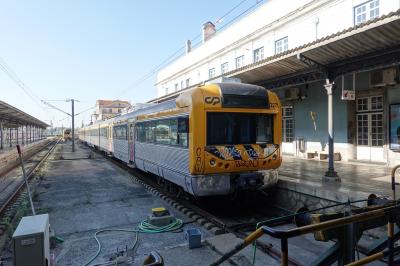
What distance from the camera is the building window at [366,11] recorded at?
12.9 m

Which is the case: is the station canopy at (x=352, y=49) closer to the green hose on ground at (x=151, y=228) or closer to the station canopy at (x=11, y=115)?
the green hose on ground at (x=151, y=228)

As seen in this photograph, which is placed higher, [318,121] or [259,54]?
[259,54]

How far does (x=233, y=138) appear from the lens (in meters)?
8.16

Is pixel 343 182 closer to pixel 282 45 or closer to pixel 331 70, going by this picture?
pixel 331 70

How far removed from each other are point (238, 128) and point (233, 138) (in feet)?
0.91

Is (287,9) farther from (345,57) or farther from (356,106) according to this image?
(345,57)

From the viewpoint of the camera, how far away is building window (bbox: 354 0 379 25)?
42.4 ft

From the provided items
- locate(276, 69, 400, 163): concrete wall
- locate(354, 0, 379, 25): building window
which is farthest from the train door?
locate(354, 0, 379, 25): building window

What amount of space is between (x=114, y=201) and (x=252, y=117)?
185 inches

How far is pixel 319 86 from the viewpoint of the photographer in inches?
583

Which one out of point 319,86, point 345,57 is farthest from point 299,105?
point 345,57

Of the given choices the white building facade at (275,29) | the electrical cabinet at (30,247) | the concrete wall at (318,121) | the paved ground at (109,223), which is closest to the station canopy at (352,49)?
the white building facade at (275,29)

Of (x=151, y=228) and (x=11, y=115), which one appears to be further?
(x=11, y=115)

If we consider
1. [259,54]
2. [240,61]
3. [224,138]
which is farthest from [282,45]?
[224,138]
